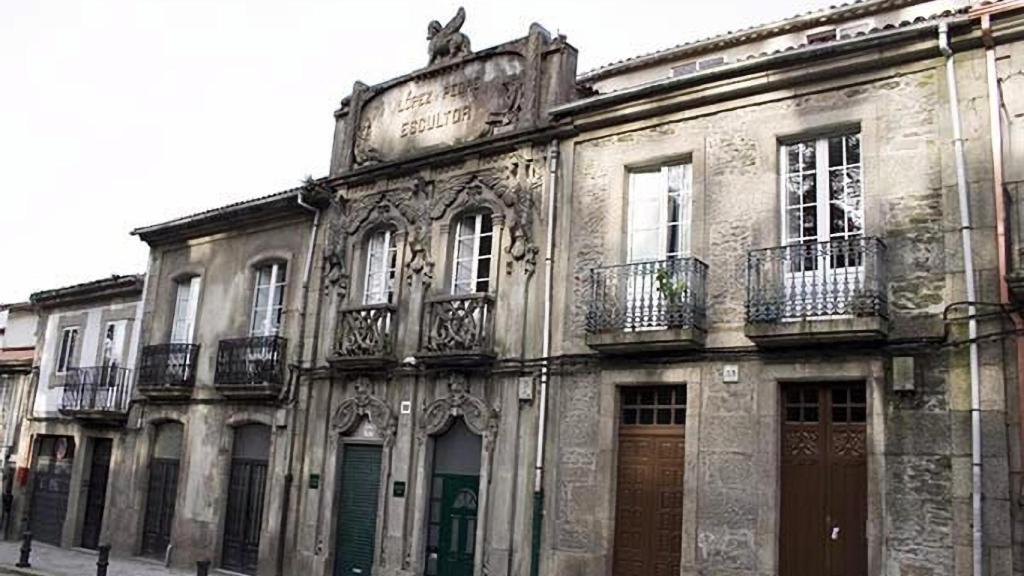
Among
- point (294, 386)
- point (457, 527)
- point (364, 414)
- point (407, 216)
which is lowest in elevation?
point (457, 527)

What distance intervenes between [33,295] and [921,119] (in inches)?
840

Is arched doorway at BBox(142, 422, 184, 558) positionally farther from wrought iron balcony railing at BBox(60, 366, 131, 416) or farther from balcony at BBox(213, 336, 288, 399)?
balcony at BBox(213, 336, 288, 399)

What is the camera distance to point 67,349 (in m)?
22.7

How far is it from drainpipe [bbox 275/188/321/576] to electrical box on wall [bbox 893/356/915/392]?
10022 mm

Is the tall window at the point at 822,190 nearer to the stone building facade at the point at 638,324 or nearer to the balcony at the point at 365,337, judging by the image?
the stone building facade at the point at 638,324

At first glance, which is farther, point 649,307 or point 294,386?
point 294,386

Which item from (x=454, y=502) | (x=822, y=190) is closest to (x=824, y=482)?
(x=822, y=190)

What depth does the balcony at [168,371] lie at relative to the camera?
18.3 m

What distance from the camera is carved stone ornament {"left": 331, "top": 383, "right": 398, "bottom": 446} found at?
48.3ft

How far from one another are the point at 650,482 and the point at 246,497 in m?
8.44

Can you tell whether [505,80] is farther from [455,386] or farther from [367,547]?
[367,547]

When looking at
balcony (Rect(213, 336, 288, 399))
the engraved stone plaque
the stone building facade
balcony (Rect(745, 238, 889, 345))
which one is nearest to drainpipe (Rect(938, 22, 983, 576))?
the stone building facade

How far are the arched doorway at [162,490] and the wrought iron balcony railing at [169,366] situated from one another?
92 centimetres

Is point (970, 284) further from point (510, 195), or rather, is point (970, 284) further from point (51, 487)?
point (51, 487)
